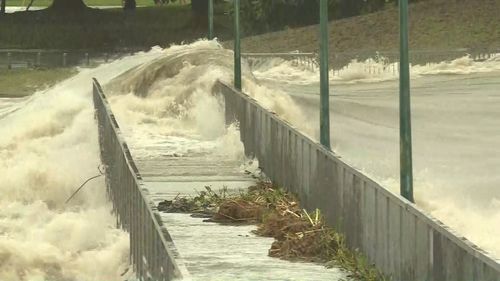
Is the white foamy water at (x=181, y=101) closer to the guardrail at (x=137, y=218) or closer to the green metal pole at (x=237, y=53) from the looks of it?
the green metal pole at (x=237, y=53)

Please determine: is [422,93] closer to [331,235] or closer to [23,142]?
[23,142]

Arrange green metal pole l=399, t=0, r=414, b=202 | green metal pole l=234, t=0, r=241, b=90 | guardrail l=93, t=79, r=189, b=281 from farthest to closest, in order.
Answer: green metal pole l=234, t=0, r=241, b=90 → green metal pole l=399, t=0, r=414, b=202 → guardrail l=93, t=79, r=189, b=281

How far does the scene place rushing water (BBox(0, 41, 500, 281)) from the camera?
2482cm

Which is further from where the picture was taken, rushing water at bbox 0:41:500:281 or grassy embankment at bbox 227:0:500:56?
grassy embankment at bbox 227:0:500:56

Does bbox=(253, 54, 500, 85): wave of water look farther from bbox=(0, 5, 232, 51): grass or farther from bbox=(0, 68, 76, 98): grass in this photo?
bbox=(0, 5, 232, 51): grass

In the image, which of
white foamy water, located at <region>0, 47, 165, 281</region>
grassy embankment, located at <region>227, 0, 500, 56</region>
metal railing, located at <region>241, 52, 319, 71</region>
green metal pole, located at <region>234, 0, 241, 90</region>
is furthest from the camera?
metal railing, located at <region>241, 52, 319, 71</region>

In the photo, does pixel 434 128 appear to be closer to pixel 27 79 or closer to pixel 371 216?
pixel 27 79

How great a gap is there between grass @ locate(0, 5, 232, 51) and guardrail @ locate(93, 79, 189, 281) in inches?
2236

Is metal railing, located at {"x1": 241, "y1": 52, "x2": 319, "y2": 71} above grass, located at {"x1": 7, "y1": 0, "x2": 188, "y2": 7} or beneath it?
beneath

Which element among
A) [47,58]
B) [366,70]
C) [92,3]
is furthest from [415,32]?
[92,3]

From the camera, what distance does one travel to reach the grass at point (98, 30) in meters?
84.7

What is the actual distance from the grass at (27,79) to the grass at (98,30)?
9.85m

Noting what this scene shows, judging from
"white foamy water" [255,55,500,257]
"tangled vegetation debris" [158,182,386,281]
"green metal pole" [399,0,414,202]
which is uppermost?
"green metal pole" [399,0,414,202]

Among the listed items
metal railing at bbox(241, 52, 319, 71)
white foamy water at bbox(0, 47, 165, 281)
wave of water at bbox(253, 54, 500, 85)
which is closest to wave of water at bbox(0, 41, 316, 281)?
white foamy water at bbox(0, 47, 165, 281)
